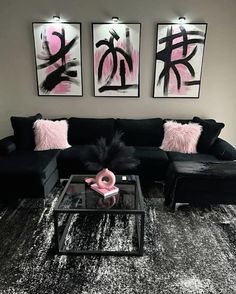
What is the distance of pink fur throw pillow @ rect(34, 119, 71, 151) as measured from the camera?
11.4 feet

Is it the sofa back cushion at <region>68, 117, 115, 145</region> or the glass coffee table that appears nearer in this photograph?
the glass coffee table

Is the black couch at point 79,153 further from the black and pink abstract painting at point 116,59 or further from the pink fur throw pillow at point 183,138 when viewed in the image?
the black and pink abstract painting at point 116,59

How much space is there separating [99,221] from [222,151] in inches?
73.7

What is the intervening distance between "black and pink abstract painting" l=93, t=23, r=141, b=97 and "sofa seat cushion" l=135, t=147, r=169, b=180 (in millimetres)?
1157

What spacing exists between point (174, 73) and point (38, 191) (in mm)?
2670

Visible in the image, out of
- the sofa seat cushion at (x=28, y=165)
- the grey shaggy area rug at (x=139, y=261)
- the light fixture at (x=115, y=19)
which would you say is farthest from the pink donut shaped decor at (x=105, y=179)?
the light fixture at (x=115, y=19)

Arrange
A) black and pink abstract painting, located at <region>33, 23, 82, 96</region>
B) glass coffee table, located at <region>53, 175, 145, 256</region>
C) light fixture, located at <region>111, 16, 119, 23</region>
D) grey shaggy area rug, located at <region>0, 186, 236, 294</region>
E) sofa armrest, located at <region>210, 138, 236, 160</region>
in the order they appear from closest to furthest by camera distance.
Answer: grey shaggy area rug, located at <region>0, 186, 236, 294</region>, glass coffee table, located at <region>53, 175, 145, 256</region>, sofa armrest, located at <region>210, 138, 236, 160</region>, light fixture, located at <region>111, 16, 119, 23</region>, black and pink abstract painting, located at <region>33, 23, 82, 96</region>

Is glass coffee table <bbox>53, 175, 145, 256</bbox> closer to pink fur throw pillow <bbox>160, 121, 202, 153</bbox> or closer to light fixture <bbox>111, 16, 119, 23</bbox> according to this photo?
pink fur throw pillow <bbox>160, 121, 202, 153</bbox>

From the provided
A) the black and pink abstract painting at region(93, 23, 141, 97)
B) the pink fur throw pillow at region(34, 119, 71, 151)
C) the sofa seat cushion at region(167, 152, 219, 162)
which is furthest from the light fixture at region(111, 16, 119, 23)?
the sofa seat cushion at region(167, 152, 219, 162)

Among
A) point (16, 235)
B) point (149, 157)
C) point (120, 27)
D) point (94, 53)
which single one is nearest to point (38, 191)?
point (16, 235)

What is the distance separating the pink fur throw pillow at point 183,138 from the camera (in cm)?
343

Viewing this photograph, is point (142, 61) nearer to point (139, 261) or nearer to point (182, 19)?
point (182, 19)

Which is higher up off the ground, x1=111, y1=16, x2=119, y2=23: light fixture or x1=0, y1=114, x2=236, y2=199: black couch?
x1=111, y1=16, x2=119, y2=23: light fixture

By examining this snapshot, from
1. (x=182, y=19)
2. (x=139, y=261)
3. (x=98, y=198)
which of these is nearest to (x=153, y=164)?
(x=98, y=198)
